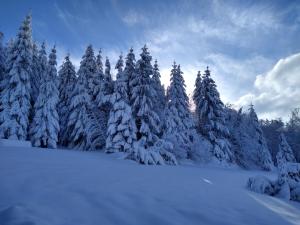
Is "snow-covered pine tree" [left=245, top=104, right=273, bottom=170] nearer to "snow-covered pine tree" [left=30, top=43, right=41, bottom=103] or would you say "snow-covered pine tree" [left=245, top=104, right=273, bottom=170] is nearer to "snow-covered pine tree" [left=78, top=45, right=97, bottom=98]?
"snow-covered pine tree" [left=78, top=45, right=97, bottom=98]

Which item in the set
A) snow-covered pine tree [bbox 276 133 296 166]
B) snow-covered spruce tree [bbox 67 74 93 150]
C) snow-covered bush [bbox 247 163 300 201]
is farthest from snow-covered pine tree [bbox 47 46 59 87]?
snow-covered pine tree [bbox 276 133 296 166]

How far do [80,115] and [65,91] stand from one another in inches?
224

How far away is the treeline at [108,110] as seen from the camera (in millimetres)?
22594

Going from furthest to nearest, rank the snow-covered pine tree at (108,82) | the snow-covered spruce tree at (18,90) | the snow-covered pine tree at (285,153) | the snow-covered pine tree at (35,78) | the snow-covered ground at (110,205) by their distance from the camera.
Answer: the snow-covered pine tree at (285,153)
the snow-covered pine tree at (108,82)
the snow-covered pine tree at (35,78)
the snow-covered spruce tree at (18,90)
the snow-covered ground at (110,205)

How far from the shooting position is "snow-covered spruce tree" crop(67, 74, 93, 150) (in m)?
28.3

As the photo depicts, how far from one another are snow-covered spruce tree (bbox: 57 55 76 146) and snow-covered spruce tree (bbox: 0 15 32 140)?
691 cm

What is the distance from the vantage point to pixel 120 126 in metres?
22.0

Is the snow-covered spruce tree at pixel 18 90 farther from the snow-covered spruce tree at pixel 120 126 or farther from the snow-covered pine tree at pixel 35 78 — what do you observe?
the snow-covered spruce tree at pixel 120 126

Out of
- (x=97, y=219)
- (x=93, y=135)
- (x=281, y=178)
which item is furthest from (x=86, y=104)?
(x=97, y=219)

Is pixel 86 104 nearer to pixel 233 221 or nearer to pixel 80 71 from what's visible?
pixel 80 71

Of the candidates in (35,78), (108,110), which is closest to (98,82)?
(108,110)

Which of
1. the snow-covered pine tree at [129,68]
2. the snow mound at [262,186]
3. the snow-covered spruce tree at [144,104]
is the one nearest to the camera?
the snow mound at [262,186]

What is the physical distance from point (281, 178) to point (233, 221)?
5892mm

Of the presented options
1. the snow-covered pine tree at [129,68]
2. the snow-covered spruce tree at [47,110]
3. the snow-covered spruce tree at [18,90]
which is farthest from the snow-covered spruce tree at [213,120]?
the snow-covered spruce tree at [18,90]
